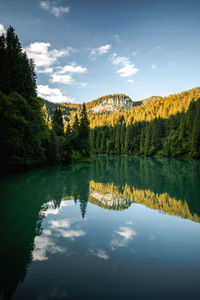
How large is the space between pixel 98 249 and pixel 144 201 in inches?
250

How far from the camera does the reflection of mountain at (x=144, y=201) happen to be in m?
9.36

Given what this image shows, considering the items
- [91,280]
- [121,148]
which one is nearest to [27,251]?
[91,280]

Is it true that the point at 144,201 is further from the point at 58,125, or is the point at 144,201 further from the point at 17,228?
the point at 58,125

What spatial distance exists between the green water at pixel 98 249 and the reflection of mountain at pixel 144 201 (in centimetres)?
6

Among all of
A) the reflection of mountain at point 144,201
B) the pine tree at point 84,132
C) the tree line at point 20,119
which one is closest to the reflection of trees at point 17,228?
the reflection of mountain at point 144,201

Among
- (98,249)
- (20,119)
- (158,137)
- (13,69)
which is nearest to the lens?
(98,249)

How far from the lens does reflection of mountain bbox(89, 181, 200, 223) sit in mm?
9358

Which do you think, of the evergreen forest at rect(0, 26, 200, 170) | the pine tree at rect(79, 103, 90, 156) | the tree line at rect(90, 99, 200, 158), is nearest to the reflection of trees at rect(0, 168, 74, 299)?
the evergreen forest at rect(0, 26, 200, 170)

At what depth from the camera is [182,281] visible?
4.29 m

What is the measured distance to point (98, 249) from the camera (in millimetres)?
5617

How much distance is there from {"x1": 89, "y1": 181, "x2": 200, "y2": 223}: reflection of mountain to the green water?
6cm

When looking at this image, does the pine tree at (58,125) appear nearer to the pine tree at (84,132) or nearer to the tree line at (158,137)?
the pine tree at (84,132)

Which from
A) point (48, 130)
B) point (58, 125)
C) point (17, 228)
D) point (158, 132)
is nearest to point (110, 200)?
point (17, 228)

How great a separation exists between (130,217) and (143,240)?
2.28 m
